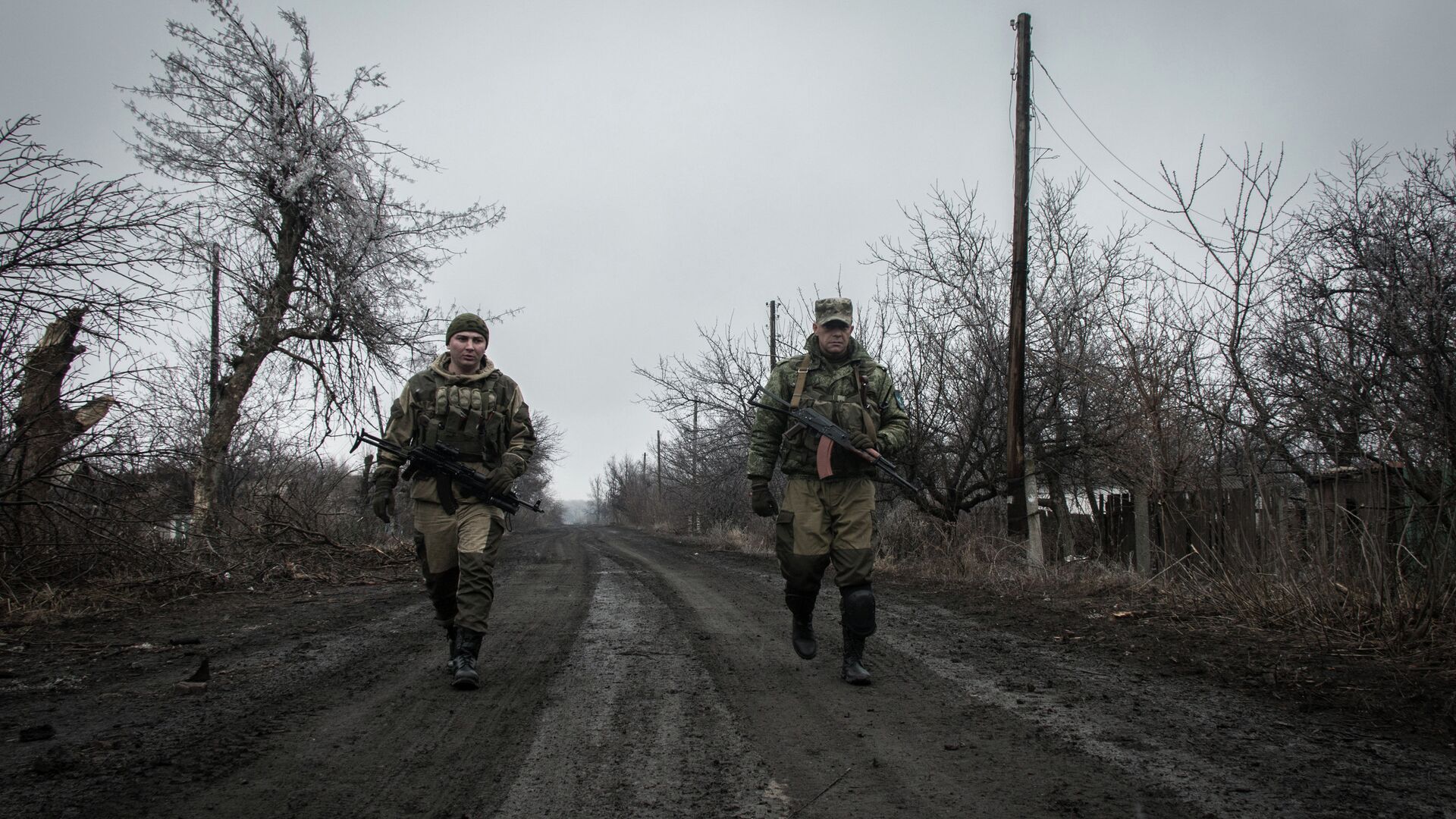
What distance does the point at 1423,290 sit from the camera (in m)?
6.02

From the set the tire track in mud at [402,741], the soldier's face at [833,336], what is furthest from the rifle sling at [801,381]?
the tire track in mud at [402,741]

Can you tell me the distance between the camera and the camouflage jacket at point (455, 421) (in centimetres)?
439

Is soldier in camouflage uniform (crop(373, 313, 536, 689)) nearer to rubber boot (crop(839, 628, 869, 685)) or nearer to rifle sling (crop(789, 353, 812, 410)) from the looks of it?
rifle sling (crop(789, 353, 812, 410))

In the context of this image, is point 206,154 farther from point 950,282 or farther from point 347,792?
point 347,792

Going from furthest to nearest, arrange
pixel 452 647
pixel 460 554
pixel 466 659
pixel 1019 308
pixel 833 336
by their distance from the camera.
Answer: pixel 1019 308 → pixel 833 336 → pixel 460 554 → pixel 452 647 → pixel 466 659

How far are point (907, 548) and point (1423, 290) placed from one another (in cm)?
818

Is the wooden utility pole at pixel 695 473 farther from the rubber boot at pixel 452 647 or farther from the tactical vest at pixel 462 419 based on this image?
the rubber boot at pixel 452 647

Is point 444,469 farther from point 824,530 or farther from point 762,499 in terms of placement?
point 824,530

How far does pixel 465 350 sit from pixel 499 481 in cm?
75

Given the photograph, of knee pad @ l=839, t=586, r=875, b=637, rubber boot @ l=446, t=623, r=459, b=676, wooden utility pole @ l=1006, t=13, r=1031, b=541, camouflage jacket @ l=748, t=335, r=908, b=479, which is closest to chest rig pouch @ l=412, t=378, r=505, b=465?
rubber boot @ l=446, t=623, r=459, b=676

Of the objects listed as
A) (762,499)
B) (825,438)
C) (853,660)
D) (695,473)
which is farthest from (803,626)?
(695,473)

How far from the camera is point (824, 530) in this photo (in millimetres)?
4410

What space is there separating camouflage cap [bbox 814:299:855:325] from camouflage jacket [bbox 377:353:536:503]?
170 centimetres

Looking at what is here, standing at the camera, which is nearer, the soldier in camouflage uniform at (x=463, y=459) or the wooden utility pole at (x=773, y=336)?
the soldier in camouflage uniform at (x=463, y=459)
